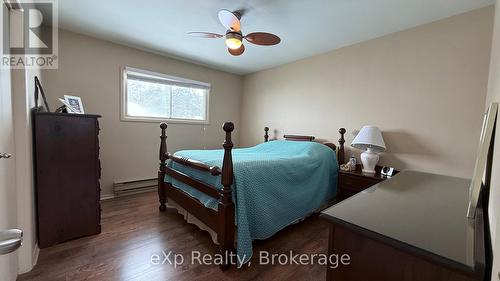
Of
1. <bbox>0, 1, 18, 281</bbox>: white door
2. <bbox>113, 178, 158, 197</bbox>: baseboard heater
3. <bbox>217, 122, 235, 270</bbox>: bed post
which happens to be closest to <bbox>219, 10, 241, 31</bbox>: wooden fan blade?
<bbox>217, 122, 235, 270</bbox>: bed post

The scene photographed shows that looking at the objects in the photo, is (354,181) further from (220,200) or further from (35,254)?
(35,254)

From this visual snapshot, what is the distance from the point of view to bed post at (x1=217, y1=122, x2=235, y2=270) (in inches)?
64.6

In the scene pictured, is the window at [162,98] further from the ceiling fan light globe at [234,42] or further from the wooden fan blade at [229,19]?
the wooden fan blade at [229,19]

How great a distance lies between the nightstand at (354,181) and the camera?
7.82ft

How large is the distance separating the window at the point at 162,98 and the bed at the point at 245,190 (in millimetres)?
1100

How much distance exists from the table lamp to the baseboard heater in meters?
3.12

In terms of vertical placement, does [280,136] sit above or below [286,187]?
above

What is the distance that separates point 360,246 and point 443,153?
220cm

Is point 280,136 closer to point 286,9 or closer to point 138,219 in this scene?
point 286,9

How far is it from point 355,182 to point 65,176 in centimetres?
298

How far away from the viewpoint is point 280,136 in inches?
153

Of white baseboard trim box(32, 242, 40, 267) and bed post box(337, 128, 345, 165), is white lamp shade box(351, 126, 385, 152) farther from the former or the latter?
white baseboard trim box(32, 242, 40, 267)

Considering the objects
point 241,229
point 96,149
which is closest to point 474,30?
point 241,229
